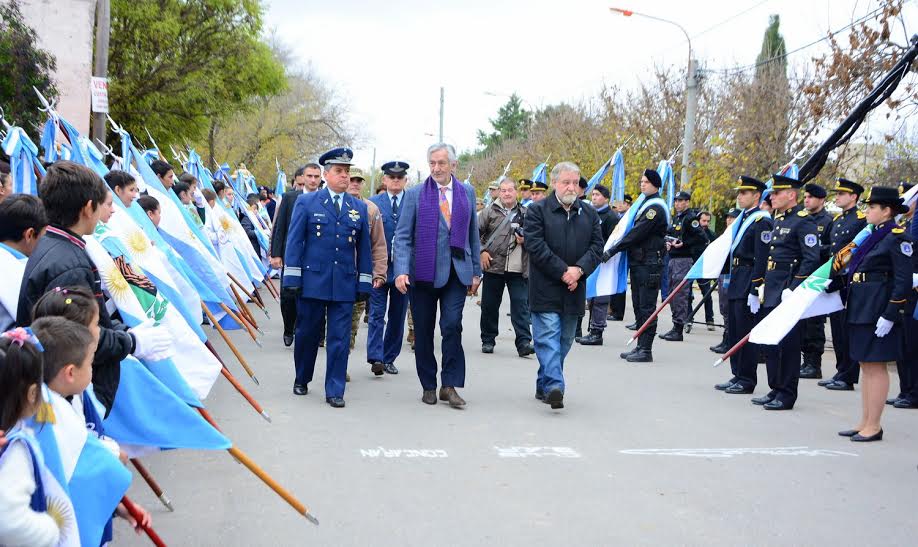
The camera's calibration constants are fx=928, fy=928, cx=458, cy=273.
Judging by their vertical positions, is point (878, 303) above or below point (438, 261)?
below

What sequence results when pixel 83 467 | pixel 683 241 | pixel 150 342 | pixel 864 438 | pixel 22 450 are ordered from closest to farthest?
pixel 22 450, pixel 83 467, pixel 150 342, pixel 864 438, pixel 683 241

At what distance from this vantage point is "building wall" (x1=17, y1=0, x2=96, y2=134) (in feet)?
75.2

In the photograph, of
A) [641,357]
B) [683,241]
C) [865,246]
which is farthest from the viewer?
[683,241]

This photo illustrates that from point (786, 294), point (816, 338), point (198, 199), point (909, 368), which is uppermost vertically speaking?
point (198, 199)

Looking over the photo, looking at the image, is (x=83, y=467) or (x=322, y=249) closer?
(x=83, y=467)

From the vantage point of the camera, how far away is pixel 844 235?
8672 mm

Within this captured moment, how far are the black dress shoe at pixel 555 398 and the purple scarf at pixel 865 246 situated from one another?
248 cm

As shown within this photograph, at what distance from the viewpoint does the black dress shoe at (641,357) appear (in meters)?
10.8

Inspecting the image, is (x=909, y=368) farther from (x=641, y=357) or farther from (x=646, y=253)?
(x=646, y=253)

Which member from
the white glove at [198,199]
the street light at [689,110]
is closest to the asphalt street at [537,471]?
the white glove at [198,199]

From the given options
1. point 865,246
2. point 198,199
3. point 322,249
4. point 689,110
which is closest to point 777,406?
point 865,246

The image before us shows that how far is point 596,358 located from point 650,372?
102cm

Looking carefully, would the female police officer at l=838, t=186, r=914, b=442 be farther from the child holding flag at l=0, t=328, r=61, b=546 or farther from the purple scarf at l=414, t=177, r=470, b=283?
the child holding flag at l=0, t=328, r=61, b=546

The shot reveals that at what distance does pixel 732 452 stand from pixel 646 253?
5.05 m
